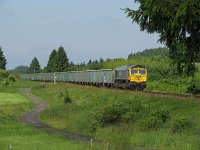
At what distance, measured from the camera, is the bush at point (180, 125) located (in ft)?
83.9

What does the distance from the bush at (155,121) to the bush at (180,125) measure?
226cm

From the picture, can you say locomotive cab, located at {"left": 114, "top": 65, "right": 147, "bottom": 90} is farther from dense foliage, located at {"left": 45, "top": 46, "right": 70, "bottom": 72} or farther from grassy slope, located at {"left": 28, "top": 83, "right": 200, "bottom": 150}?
dense foliage, located at {"left": 45, "top": 46, "right": 70, "bottom": 72}

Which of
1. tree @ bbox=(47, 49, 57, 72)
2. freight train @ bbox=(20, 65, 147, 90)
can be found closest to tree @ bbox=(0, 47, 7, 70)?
tree @ bbox=(47, 49, 57, 72)

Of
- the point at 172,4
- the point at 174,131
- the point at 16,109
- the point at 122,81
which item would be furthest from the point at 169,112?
the point at 122,81

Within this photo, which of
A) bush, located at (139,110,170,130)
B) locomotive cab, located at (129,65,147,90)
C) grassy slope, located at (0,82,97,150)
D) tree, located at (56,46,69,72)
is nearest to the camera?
grassy slope, located at (0,82,97,150)

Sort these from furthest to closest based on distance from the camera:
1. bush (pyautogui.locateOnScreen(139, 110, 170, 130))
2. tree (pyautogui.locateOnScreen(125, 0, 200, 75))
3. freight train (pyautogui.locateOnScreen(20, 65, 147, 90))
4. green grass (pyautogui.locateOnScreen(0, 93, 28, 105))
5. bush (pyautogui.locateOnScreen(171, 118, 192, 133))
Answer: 1. green grass (pyautogui.locateOnScreen(0, 93, 28, 105))
2. freight train (pyautogui.locateOnScreen(20, 65, 147, 90))
3. bush (pyautogui.locateOnScreen(139, 110, 170, 130))
4. bush (pyautogui.locateOnScreen(171, 118, 192, 133))
5. tree (pyautogui.locateOnScreen(125, 0, 200, 75))

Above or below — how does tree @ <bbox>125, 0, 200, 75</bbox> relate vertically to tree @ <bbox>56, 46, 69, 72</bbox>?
below

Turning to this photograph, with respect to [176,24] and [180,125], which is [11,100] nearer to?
[180,125]

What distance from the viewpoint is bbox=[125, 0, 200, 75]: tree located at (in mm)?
21203

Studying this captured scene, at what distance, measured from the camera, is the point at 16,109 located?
53344 millimetres

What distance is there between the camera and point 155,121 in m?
28.4

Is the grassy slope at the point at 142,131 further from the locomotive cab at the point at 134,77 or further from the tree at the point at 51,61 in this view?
the tree at the point at 51,61

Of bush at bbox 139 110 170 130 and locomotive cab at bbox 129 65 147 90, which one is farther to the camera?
locomotive cab at bbox 129 65 147 90

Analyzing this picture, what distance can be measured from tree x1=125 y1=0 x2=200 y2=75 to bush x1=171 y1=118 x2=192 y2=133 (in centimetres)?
262
